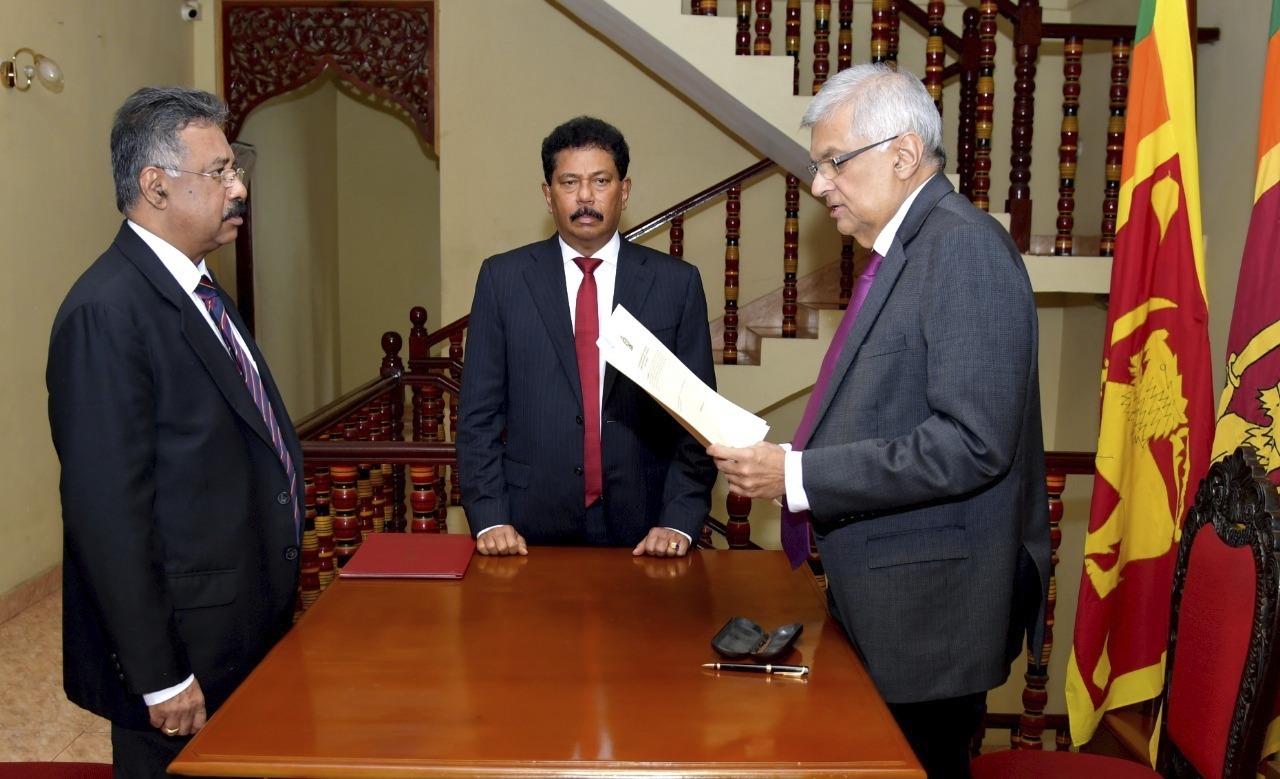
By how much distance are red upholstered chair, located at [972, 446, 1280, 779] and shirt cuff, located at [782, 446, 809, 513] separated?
2.43 feet

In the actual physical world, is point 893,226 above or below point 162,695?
above

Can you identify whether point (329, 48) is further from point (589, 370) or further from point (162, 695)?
point (162, 695)

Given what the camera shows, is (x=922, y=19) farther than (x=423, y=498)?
Yes

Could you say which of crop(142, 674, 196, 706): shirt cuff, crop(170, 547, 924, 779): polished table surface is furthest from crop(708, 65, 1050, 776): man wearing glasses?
crop(142, 674, 196, 706): shirt cuff

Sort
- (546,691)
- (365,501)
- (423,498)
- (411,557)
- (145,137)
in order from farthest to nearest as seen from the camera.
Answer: (365,501) < (423,498) < (411,557) < (145,137) < (546,691)

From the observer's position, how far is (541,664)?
1.60m

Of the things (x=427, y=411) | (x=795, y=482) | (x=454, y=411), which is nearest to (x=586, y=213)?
(x=795, y=482)

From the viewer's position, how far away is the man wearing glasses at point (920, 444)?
1638 millimetres

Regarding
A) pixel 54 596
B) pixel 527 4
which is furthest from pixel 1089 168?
pixel 54 596

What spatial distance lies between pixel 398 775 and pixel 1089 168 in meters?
6.02

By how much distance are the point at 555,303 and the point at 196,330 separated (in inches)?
34.3

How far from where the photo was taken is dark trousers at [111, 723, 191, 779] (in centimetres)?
181

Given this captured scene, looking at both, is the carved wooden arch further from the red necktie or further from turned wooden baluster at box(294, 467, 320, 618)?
the red necktie

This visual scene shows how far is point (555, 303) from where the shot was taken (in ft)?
8.13
